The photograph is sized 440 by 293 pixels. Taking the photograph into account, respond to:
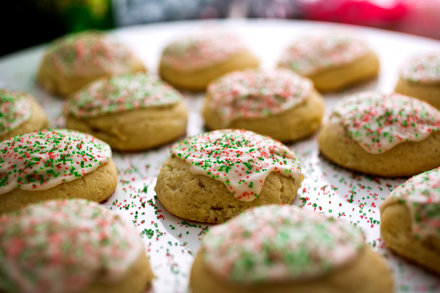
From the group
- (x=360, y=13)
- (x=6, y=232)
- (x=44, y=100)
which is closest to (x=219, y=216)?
(x=6, y=232)

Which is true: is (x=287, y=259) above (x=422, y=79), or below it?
below

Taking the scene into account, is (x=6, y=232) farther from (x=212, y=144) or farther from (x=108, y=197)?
(x=212, y=144)

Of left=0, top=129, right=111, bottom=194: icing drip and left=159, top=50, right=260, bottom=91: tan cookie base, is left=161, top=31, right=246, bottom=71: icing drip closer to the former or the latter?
left=159, top=50, right=260, bottom=91: tan cookie base

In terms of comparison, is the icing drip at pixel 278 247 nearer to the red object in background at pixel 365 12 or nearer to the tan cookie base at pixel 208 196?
the tan cookie base at pixel 208 196

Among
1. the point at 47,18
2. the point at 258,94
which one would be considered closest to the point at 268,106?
the point at 258,94

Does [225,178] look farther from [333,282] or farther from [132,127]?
[132,127]

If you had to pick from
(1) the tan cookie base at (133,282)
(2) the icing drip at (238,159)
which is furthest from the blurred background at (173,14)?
(1) the tan cookie base at (133,282)
